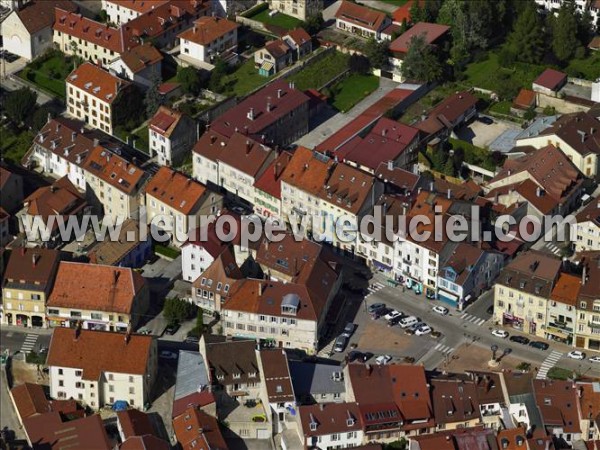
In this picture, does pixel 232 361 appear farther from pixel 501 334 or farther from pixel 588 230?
pixel 588 230

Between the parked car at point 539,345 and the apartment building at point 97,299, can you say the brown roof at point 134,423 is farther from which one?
the parked car at point 539,345

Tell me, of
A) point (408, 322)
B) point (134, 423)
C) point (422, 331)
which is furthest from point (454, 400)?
point (134, 423)

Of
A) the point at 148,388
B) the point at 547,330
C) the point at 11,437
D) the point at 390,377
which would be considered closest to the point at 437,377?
the point at 390,377

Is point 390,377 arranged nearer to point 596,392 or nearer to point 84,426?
point 596,392

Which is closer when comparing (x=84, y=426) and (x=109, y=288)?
(x=84, y=426)

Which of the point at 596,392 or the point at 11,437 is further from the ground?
the point at 596,392

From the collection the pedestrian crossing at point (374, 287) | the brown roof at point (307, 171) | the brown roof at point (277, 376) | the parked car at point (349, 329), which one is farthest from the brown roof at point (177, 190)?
Result: the brown roof at point (277, 376)

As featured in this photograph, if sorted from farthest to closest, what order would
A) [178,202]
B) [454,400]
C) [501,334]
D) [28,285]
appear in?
[178,202] → [28,285] → [501,334] → [454,400]
